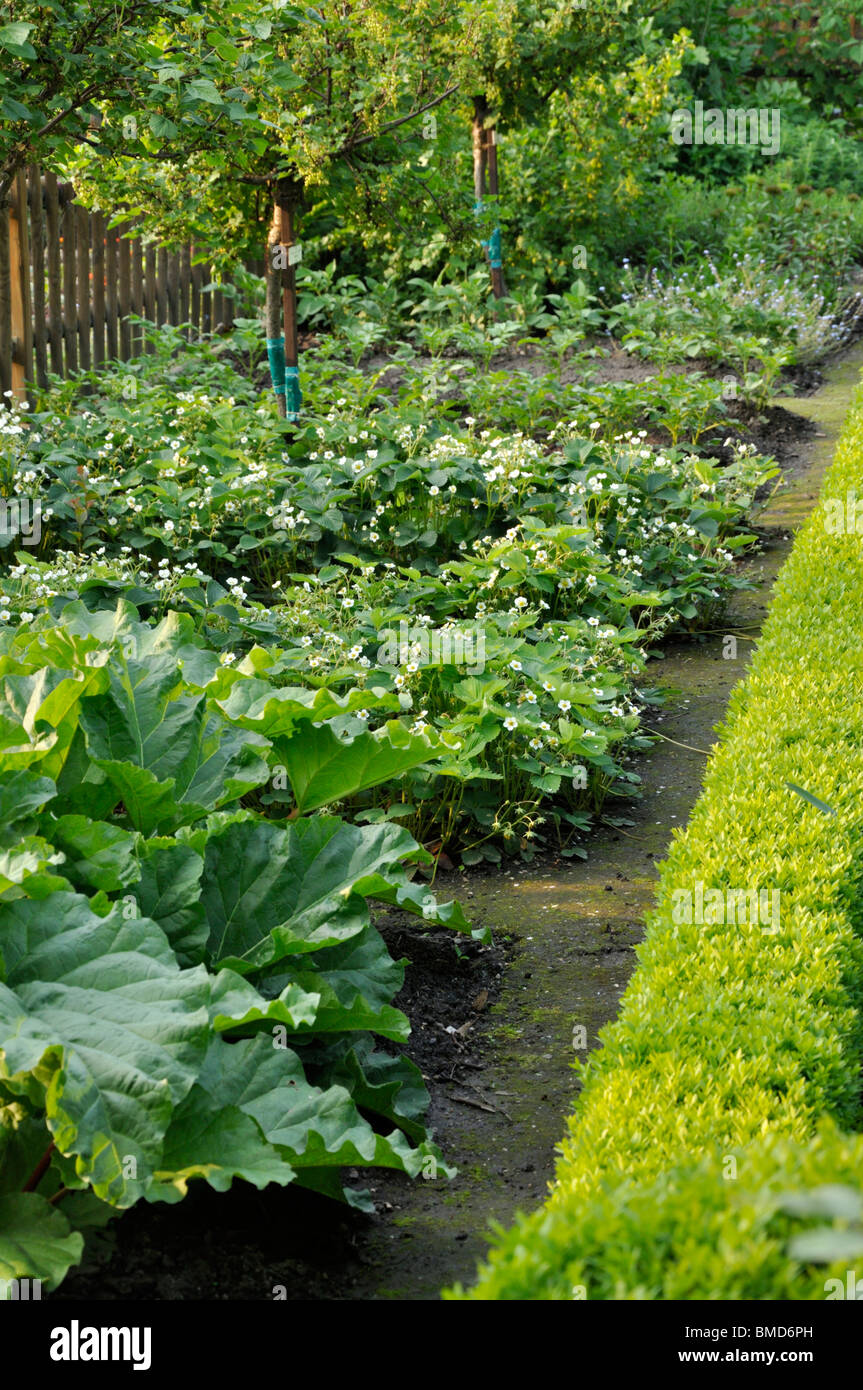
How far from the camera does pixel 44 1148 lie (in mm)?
2166

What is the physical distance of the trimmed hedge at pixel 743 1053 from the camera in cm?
152

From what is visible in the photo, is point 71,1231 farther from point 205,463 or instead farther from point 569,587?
point 205,463

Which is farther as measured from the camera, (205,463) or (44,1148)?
(205,463)

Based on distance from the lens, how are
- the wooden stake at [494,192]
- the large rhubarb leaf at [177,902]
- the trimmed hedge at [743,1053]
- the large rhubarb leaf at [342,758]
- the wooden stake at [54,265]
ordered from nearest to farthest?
the trimmed hedge at [743,1053]
the large rhubarb leaf at [177,902]
the large rhubarb leaf at [342,758]
the wooden stake at [54,265]
the wooden stake at [494,192]

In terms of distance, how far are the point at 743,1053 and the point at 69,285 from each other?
7270 millimetres

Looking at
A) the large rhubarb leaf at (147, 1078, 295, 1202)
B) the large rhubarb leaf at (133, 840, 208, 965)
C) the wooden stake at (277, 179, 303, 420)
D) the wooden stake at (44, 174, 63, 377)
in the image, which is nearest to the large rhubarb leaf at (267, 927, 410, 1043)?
the large rhubarb leaf at (133, 840, 208, 965)

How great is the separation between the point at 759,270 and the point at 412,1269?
30.7 ft

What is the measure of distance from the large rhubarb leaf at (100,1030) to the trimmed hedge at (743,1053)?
0.52 meters

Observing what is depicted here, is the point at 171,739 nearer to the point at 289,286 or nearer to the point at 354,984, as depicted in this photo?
the point at 354,984

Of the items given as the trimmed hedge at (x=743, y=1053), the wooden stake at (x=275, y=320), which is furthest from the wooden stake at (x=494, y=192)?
the trimmed hedge at (x=743, y=1053)

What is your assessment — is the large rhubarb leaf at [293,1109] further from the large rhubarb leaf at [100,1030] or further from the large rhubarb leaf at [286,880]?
the large rhubarb leaf at [286,880]

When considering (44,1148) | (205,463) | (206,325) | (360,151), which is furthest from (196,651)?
(206,325)

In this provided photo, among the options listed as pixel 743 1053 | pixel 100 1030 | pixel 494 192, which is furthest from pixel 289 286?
pixel 100 1030

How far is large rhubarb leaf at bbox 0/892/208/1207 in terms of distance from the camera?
6.12 feet
